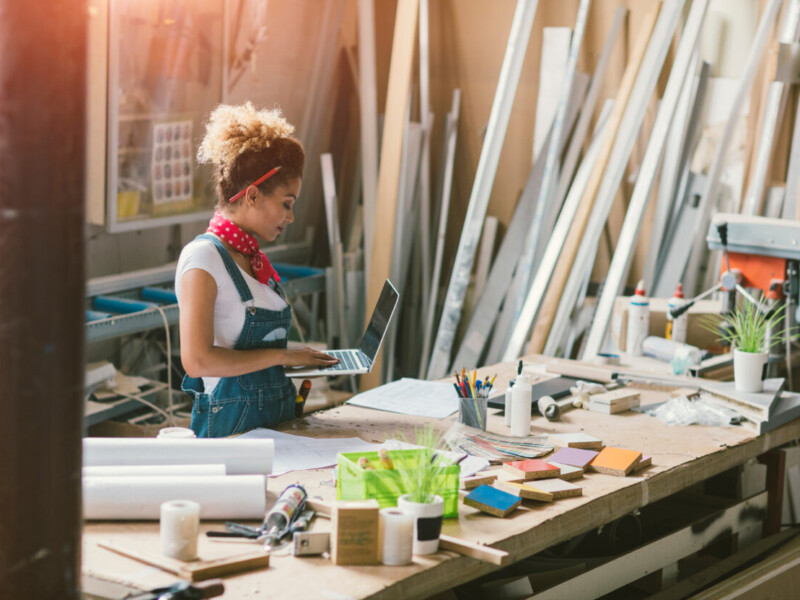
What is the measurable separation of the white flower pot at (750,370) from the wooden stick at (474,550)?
4.62ft

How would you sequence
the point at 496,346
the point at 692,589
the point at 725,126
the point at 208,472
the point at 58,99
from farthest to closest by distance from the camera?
the point at 496,346 < the point at 725,126 < the point at 692,589 < the point at 208,472 < the point at 58,99

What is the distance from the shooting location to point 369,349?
2.80m

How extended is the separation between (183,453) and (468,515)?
0.61 meters

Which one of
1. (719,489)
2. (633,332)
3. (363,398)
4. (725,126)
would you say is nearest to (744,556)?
(719,489)

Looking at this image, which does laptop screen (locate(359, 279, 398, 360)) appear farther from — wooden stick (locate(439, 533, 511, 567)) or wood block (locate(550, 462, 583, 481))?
wooden stick (locate(439, 533, 511, 567))

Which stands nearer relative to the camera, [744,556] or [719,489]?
[744,556]

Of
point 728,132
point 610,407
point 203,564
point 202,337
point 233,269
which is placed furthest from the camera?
→ point 728,132

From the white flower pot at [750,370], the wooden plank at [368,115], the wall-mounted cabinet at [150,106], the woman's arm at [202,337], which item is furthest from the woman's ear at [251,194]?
the wooden plank at [368,115]

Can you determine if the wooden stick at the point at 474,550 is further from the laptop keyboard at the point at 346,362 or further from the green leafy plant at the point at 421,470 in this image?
the laptop keyboard at the point at 346,362

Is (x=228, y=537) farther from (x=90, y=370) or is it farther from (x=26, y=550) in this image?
(x=90, y=370)

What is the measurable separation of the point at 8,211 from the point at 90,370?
9.73 feet

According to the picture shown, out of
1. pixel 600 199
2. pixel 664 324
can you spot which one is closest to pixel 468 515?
pixel 664 324

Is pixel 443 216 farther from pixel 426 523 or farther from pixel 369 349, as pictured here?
Answer: pixel 426 523

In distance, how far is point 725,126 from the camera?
4469mm
